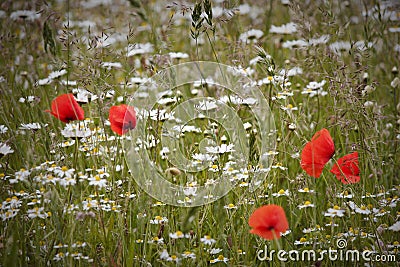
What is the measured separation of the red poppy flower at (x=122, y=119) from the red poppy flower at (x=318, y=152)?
20.5 inches

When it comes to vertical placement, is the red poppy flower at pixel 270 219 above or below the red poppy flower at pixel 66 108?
below

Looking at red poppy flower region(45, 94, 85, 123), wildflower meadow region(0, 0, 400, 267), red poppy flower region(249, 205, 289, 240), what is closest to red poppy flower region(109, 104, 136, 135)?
wildflower meadow region(0, 0, 400, 267)

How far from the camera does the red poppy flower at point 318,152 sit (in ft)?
5.20

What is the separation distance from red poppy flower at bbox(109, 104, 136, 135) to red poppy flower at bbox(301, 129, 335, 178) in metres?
0.52

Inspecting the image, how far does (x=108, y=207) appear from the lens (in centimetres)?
171

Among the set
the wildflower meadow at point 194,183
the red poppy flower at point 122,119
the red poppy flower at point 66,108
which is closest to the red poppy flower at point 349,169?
the wildflower meadow at point 194,183

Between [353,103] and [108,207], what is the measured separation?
82 centimetres

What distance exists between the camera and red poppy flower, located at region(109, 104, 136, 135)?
64.4 inches

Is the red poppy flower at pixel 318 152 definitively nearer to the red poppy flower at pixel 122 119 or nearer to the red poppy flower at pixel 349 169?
the red poppy flower at pixel 349 169

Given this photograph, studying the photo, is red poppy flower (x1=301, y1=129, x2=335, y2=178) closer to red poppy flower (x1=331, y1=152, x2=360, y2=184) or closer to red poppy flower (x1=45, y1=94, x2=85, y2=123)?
red poppy flower (x1=331, y1=152, x2=360, y2=184)

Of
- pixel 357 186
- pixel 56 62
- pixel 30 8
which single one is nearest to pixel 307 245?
pixel 357 186

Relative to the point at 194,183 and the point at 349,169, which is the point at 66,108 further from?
the point at 349,169

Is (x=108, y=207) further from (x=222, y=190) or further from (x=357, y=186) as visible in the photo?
(x=357, y=186)

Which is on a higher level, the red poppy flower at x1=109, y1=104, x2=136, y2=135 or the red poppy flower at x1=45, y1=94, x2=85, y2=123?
the red poppy flower at x1=45, y1=94, x2=85, y2=123
